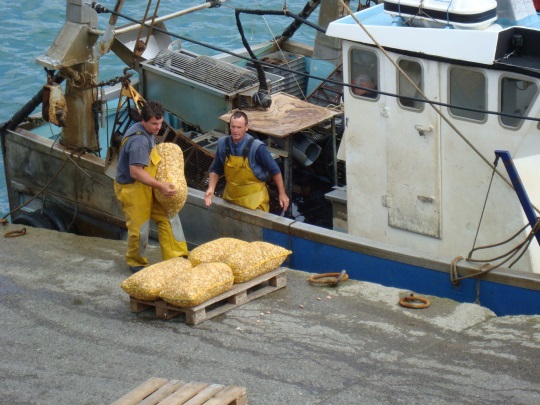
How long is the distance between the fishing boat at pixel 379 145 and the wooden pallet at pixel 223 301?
0.93 meters

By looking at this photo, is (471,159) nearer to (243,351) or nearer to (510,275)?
(510,275)

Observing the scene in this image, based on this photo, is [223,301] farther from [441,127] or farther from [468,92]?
[468,92]

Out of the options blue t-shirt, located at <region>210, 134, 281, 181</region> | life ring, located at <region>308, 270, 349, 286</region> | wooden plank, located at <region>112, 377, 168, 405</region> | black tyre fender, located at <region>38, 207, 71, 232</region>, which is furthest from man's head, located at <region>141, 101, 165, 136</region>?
black tyre fender, located at <region>38, 207, 71, 232</region>

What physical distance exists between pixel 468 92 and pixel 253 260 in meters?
2.26

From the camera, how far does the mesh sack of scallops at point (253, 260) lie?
7.71 metres

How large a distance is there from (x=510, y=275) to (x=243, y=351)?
2.27 m

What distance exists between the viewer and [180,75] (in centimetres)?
1105

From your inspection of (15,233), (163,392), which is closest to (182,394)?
(163,392)

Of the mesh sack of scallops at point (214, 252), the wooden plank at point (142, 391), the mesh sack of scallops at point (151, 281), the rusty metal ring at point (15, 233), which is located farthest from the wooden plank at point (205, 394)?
the rusty metal ring at point (15, 233)

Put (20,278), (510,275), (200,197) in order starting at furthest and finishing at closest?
1. (200,197)
2. (20,278)
3. (510,275)

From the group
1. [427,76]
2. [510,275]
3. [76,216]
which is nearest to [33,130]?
[76,216]

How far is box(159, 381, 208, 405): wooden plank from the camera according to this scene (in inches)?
229

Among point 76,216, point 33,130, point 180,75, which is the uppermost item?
point 180,75

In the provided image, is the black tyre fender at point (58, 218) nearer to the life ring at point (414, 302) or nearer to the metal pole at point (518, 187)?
the life ring at point (414, 302)
